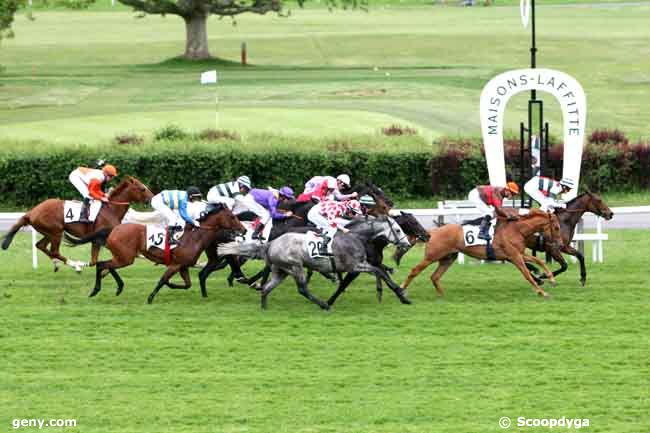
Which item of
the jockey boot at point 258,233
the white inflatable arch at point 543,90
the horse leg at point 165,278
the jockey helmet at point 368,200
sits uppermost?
the white inflatable arch at point 543,90

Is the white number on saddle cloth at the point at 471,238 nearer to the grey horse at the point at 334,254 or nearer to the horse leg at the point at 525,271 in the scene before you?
the horse leg at the point at 525,271

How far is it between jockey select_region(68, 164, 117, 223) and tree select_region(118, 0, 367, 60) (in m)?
24.5

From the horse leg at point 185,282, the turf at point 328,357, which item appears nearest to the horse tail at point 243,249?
the turf at point 328,357

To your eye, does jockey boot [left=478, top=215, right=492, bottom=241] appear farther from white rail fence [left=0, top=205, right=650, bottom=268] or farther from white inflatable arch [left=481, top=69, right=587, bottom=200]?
white inflatable arch [left=481, top=69, right=587, bottom=200]

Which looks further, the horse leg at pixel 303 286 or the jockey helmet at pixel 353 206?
the jockey helmet at pixel 353 206

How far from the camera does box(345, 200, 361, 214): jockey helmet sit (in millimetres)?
15703

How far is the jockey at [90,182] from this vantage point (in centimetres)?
1684

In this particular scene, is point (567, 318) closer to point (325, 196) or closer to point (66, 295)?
point (325, 196)

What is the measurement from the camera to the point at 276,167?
2345 cm

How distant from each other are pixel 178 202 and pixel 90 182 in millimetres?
2148

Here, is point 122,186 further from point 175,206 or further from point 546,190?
point 546,190

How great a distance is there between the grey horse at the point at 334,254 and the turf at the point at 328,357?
414 millimetres

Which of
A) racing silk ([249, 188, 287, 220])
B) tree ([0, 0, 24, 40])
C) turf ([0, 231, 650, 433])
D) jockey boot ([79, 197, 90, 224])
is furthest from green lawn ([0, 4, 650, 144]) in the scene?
turf ([0, 231, 650, 433])

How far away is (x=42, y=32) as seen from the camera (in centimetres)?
5712
